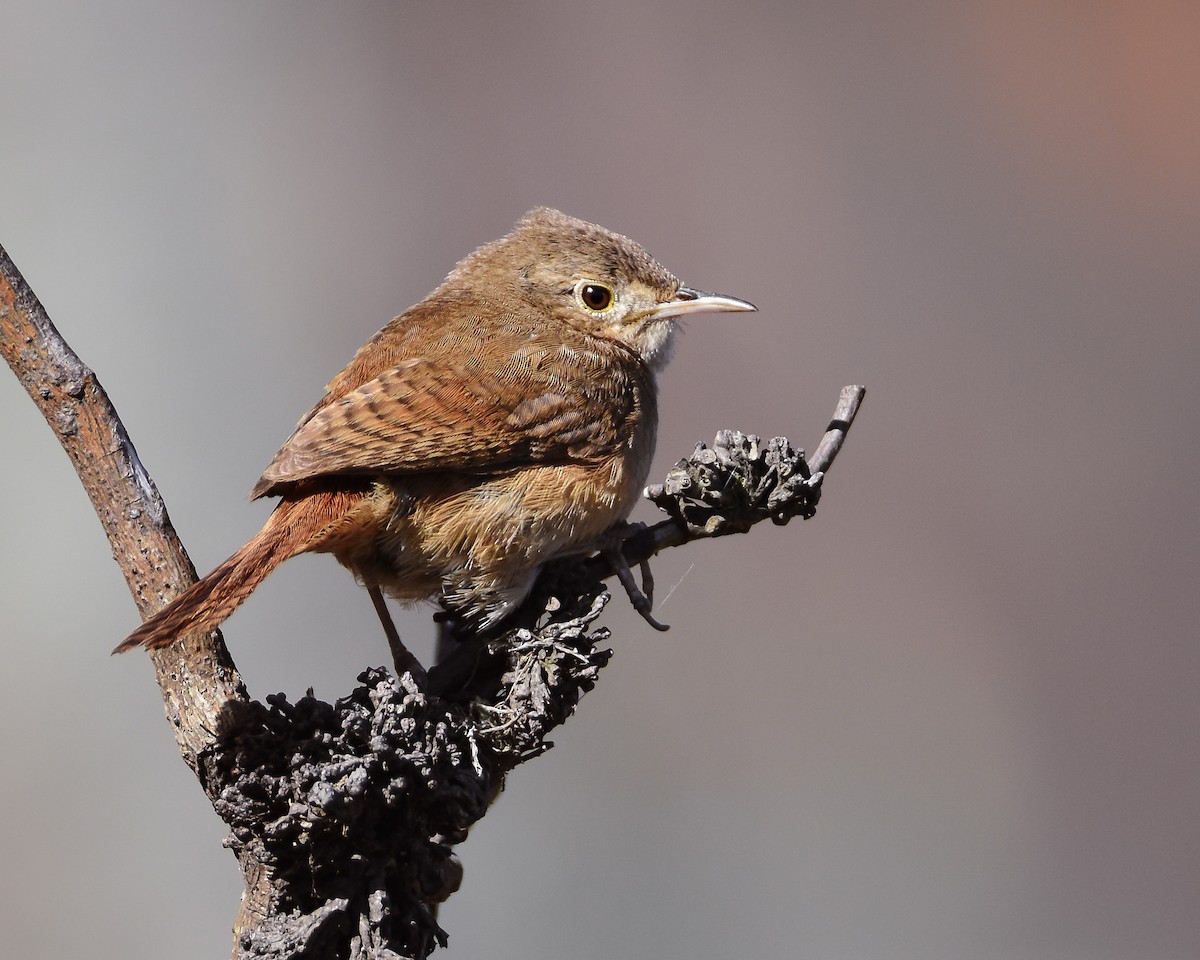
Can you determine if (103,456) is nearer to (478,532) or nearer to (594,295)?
(478,532)

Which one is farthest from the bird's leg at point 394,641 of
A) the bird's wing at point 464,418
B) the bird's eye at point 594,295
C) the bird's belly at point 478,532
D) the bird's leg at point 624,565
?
the bird's eye at point 594,295

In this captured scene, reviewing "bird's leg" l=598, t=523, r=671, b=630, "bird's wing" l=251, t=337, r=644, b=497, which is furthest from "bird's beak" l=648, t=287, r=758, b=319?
"bird's leg" l=598, t=523, r=671, b=630

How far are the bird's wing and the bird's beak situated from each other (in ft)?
1.16

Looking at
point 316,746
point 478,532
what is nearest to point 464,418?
point 478,532

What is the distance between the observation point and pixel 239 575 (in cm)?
212

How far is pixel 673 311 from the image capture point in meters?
3.42

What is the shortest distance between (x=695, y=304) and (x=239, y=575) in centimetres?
170

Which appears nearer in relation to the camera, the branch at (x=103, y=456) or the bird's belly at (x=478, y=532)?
the branch at (x=103, y=456)

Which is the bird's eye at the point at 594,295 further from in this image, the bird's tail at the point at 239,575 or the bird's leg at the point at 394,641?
the bird's tail at the point at 239,575

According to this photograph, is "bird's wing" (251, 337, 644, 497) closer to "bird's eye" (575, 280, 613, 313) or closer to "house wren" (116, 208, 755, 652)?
"house wren" (116, 208, 755, 652)

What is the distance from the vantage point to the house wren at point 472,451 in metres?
2.50

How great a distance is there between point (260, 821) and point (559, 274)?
73.3 inches

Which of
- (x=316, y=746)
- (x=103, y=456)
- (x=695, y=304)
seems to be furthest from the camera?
(x=695, y=304)

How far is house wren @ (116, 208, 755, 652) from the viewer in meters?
2.50
